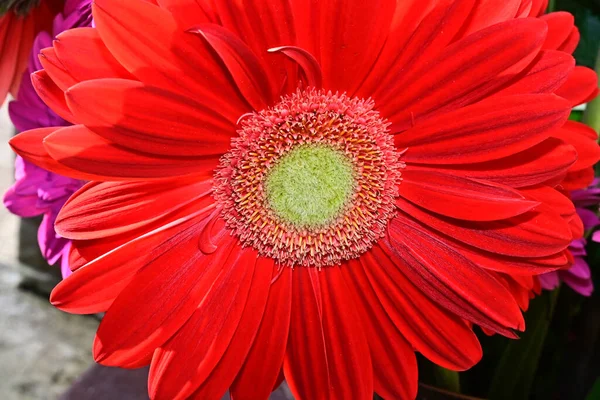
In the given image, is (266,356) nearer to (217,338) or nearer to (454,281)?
(217,338)

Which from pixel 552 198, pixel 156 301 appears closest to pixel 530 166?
pixel 552 198

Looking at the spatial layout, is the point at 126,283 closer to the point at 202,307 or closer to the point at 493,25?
the point at 202,307

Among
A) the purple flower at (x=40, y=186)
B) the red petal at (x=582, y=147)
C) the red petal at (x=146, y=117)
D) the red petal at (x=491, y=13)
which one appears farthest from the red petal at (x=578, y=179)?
the purple flower at (x=40, y=186)

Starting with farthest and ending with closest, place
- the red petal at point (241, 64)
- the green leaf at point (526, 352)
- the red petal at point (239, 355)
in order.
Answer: the green leaf at point (526, 352)
the red petal at point (239, 355)
the red petal at point (241, 64)

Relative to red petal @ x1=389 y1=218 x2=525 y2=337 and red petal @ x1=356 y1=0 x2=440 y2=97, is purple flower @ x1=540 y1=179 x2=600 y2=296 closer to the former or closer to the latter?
red petal @ x1=389 y1=218 x2=525 y2=337

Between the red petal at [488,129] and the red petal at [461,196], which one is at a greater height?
the red petal at [488,129]

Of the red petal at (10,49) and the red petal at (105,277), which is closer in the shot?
the red petal at (105,277)

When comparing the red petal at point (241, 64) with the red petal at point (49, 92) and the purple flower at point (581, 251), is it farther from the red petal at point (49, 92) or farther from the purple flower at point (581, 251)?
the purple flower at point (581, 251)

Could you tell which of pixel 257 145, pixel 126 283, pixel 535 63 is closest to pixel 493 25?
pixel 535 63
